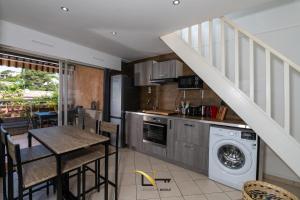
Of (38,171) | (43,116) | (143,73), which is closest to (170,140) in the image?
(143,73)

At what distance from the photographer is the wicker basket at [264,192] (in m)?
1.48

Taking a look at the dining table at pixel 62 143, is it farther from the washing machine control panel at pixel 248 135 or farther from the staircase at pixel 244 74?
the washing machine control panel at pixel 248 135

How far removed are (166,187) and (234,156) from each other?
111cm

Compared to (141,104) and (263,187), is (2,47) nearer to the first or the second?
(141,104)

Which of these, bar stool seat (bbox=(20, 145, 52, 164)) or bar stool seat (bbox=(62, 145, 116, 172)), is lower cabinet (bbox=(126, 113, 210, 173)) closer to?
bar stool seat (bbox=(62, 145, 116, 172))

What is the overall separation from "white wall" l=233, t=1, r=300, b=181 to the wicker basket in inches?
41.6

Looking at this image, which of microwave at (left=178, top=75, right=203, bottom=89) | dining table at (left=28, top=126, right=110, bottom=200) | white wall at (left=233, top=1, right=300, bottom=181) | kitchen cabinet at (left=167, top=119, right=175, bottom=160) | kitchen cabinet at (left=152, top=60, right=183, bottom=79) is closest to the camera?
dining table at (left=28, top=126, right=110, bottom=200)

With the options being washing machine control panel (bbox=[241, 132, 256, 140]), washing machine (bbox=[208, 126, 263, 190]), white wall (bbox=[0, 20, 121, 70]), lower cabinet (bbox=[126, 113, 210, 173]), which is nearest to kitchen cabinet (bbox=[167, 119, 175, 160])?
lower cabinet (bbox=[126, 113, 210, 173])

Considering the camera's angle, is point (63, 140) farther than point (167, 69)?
No

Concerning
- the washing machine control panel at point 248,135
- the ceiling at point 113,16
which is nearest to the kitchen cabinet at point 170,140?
the washing machine control panel at point 248,135

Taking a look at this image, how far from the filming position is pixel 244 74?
219cm

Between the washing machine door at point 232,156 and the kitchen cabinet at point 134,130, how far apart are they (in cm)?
165

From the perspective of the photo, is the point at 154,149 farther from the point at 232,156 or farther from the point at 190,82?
the point at 190,82

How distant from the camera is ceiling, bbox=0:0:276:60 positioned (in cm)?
175
